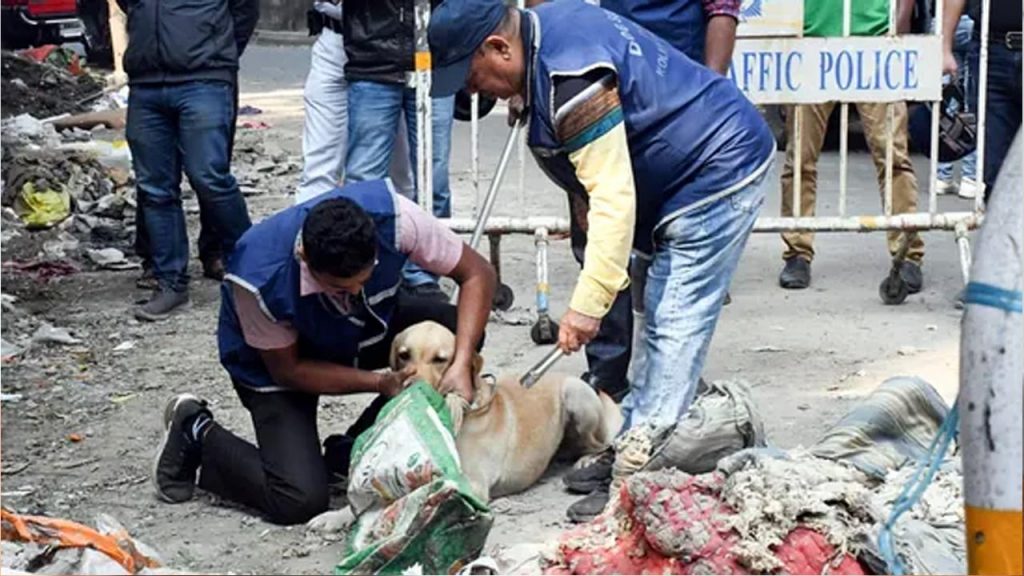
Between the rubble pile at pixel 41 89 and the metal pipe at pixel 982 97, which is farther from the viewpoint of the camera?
the rubble pile at pixel 41 89

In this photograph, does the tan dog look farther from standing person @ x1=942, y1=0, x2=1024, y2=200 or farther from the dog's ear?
standing person @ x1=942, y1=0, x2=1024, y2=200

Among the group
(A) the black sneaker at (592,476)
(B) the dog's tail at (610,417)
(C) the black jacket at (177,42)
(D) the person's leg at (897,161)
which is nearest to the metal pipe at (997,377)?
(A) the black sneaker at (592,476)

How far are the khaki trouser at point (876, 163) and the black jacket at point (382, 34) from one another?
1.82 metres

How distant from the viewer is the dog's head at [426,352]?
212 inches

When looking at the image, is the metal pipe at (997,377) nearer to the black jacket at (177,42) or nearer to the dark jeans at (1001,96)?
the dark jeans at (1001,96)

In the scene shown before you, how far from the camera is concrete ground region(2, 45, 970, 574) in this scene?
5484 mm

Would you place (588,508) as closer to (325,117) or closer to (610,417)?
(610,417)

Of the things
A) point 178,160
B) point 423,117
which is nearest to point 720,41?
point 423,117

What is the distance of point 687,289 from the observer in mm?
5238

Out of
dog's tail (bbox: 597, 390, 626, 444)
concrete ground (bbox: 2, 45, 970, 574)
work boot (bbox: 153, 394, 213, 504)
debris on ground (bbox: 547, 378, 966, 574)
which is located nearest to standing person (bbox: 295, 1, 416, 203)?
concrete ground (bbox: 2, 45, 970, 574)

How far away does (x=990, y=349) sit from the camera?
2.75 m

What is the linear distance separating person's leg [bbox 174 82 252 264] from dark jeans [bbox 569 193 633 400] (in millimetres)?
2188

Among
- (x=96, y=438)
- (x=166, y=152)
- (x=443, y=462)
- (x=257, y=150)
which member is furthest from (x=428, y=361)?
(x=257, y=150)

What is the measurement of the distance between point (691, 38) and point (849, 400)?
1.50m
